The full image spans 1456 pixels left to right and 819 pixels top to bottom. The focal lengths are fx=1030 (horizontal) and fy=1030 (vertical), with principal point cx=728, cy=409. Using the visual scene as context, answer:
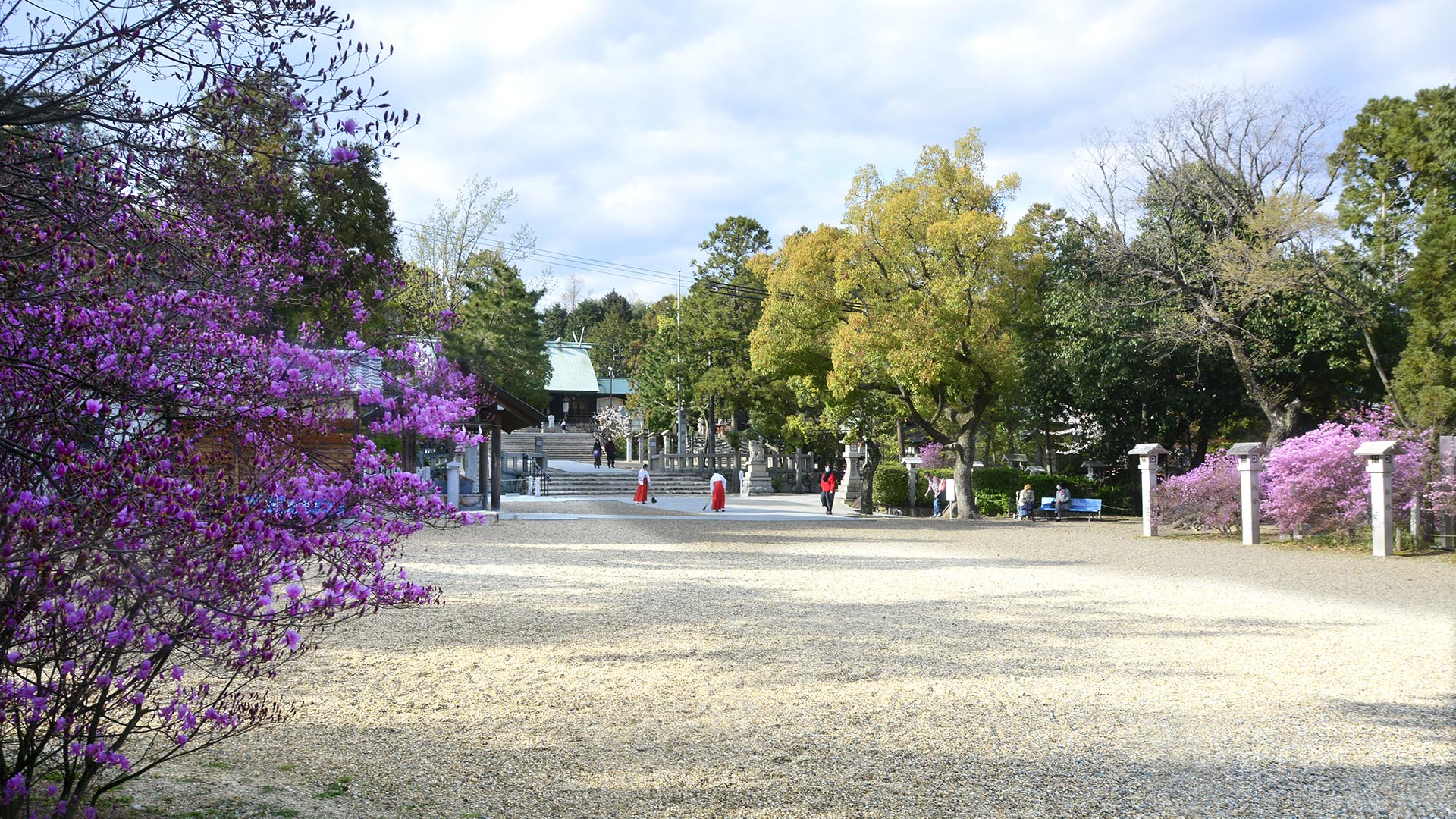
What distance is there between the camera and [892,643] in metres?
8.22

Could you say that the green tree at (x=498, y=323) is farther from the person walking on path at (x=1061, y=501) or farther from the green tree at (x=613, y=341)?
the green tree at (x=613, y=341)

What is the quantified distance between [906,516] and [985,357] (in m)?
5.97

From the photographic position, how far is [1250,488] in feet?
59.5

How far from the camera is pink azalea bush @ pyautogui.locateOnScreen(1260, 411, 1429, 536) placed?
638 inches

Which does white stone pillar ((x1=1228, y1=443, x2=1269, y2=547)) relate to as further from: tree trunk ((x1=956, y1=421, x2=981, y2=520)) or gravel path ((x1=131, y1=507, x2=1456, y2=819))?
tree trunk ((x1=956, y1=421, x2=981, y2=520))

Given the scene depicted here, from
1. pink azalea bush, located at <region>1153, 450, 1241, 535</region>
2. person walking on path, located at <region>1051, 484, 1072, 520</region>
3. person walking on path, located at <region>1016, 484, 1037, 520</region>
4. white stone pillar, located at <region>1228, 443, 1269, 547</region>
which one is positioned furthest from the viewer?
person walking on path, located at <region>1051, 484, 1072, 520</region>

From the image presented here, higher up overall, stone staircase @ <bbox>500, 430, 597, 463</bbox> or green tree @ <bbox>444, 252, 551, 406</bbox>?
green tree @ <bbox>444, 252, 551, 406</bbox>

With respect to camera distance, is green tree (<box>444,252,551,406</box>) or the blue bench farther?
green tree (<box>444,252,551,406</box>)

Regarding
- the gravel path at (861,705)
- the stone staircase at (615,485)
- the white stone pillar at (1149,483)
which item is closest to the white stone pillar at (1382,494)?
the gravel path at (861,705)

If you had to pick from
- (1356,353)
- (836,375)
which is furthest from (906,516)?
(1356,353)

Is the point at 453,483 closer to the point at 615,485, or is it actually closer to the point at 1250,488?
the point at 615,485

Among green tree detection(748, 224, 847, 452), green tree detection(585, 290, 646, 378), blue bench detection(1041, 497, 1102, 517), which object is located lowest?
blue bench detection(1041, 497, 1102, 517)

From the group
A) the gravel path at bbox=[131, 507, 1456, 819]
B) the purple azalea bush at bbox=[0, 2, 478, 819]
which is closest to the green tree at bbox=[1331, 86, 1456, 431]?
the gravel path at bbox=[131, 507, 1456, 819]

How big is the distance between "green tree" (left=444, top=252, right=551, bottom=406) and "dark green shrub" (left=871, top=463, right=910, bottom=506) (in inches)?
521
